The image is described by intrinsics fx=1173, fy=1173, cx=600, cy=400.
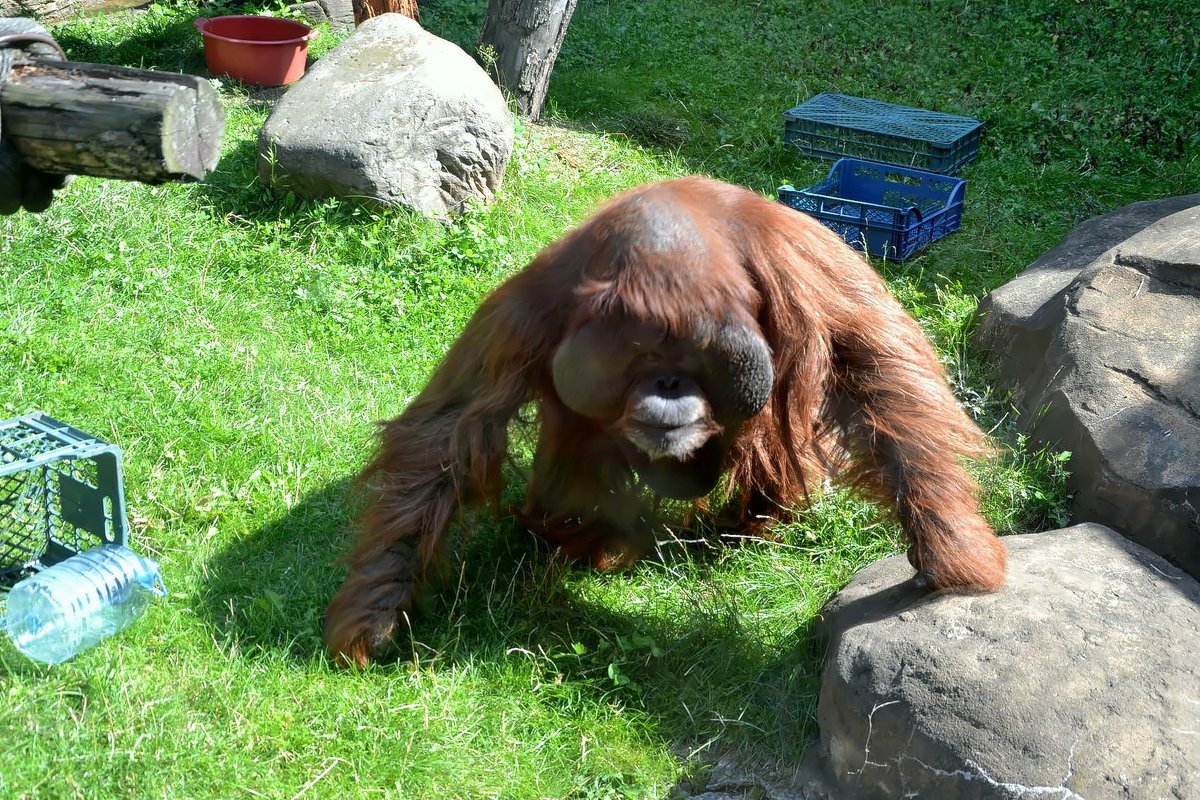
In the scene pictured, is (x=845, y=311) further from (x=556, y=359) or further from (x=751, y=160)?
(x=751, y=160)

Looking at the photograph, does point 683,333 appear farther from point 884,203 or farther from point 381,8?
point 381,8

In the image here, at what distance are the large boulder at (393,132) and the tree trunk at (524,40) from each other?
0.91 metres

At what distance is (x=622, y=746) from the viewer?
9.80ft

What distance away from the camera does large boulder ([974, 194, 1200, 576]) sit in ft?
11.1

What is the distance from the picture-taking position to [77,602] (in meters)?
3.00

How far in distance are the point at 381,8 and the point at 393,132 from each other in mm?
2125

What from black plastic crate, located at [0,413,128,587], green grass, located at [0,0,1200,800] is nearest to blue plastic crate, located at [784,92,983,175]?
green grass, located at [0,0,1200,800]

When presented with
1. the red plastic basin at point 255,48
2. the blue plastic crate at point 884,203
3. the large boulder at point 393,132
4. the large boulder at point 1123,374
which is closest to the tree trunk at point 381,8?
the red plastic basin at point 255,48

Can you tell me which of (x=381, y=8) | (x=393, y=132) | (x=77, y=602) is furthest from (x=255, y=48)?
(x=77, y=602)

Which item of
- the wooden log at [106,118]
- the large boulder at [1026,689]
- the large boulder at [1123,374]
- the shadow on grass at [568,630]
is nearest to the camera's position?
the wooden log at [106,118]

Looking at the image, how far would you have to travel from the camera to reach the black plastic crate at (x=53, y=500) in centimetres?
315

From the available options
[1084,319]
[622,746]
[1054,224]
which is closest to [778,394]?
A: [622,746]

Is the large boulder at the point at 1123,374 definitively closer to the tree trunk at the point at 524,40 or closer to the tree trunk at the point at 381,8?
the tree trunk at the point at 524,40

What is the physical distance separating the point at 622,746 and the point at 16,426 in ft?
6.39
